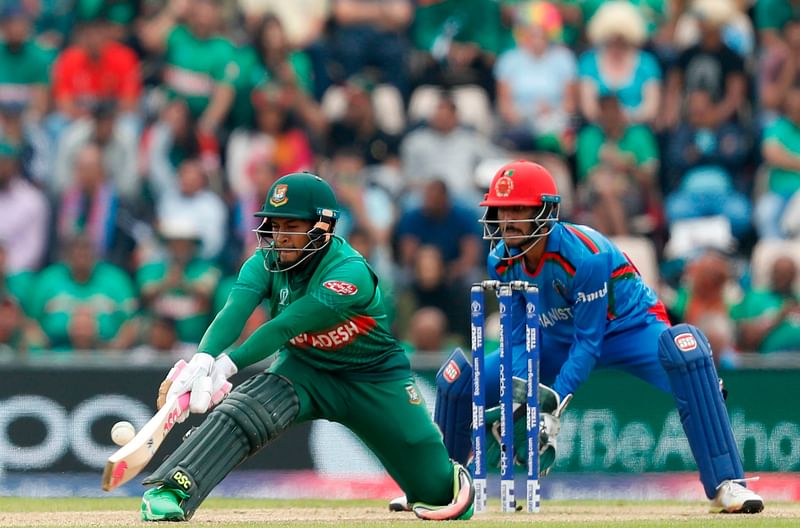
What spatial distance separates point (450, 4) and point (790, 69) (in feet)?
11.4

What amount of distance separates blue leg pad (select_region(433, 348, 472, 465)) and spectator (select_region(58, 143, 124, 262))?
229 inches

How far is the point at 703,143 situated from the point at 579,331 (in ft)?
22.0

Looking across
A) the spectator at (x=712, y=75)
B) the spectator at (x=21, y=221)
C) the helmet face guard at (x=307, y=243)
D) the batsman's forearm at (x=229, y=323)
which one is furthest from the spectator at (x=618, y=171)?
the batsman's forearm at (x=229, y=323)

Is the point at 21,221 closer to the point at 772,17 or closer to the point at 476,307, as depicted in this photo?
the point at 476,307

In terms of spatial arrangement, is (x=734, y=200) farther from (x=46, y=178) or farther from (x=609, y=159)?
(x=46, y=178)

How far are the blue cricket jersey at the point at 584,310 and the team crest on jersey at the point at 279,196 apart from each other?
1.45 meters

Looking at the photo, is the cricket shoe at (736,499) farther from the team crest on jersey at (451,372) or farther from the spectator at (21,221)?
the spectator at (21,221)

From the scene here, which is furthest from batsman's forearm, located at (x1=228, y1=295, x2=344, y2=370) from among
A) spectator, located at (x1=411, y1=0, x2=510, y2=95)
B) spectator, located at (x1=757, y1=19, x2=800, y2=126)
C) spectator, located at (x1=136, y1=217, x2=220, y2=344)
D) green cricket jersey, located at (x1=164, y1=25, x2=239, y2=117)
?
spectator, located at (x1=757, y1=19, x2=800, y2=126)

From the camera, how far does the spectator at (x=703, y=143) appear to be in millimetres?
14750

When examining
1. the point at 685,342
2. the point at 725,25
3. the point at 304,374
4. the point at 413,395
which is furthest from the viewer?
the point at 725,25

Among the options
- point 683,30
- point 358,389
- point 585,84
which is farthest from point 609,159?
point 358,389

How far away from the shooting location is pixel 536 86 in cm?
1525

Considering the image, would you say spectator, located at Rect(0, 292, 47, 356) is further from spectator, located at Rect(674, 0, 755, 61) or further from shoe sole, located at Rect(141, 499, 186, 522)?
spectator, located at Rect(674, 0, 755, 61)

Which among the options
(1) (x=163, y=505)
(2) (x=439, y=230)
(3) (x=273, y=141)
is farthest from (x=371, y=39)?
(1) (x=163, y=505)
